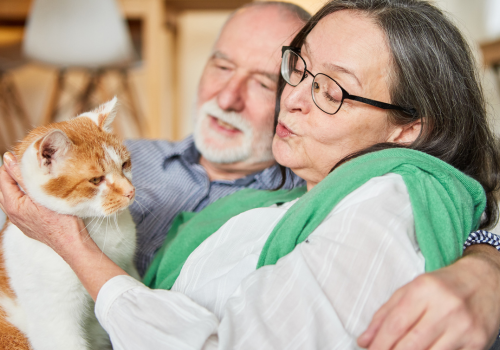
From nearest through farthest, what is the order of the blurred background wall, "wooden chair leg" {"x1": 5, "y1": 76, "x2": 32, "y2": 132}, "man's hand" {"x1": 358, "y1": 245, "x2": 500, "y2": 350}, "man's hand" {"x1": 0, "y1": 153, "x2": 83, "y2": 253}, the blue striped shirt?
"man's hand" {"x1": 358, "y1": 245, "x2": 500, "y2": 350} < "man's hand" {"x1": 0, "y1": 153, "x2": 83, "y2": 253} < the blue striped shirt < the blurred background wall < "wooden chair leg" {"x1": 5, "y1": 76, "x2": 32, "y2": 132}

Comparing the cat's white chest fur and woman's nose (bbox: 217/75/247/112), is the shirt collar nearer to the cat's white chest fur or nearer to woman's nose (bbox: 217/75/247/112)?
woman's nose (bbox: 217/75/247/112)

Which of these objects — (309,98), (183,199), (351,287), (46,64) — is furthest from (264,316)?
(46,64)

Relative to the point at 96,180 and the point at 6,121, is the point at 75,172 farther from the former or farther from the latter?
the point at 6,121

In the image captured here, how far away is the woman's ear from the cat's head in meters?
0.57

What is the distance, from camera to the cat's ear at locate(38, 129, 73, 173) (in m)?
0.80

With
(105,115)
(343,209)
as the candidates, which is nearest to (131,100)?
(105,115)

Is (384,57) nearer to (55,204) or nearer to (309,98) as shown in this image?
(309,98)

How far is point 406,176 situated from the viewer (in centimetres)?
67

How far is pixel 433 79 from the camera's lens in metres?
0.83

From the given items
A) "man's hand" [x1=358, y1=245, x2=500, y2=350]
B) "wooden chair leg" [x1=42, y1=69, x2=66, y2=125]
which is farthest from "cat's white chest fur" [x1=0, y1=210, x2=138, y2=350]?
"wooden chair leg" [x1=42, y1=69, x2=66, y2=125]

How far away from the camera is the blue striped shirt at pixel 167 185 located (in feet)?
4.11

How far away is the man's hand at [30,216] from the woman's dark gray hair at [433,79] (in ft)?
1.95

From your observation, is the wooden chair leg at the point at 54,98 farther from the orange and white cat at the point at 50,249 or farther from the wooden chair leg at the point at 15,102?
the orange and white cat at the point at 50,249

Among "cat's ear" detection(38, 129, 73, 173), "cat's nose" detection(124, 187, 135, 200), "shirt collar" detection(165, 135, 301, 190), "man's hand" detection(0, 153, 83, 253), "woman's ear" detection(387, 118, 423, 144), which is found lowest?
"shirt collar" detection(165, 135, 301, 190)
